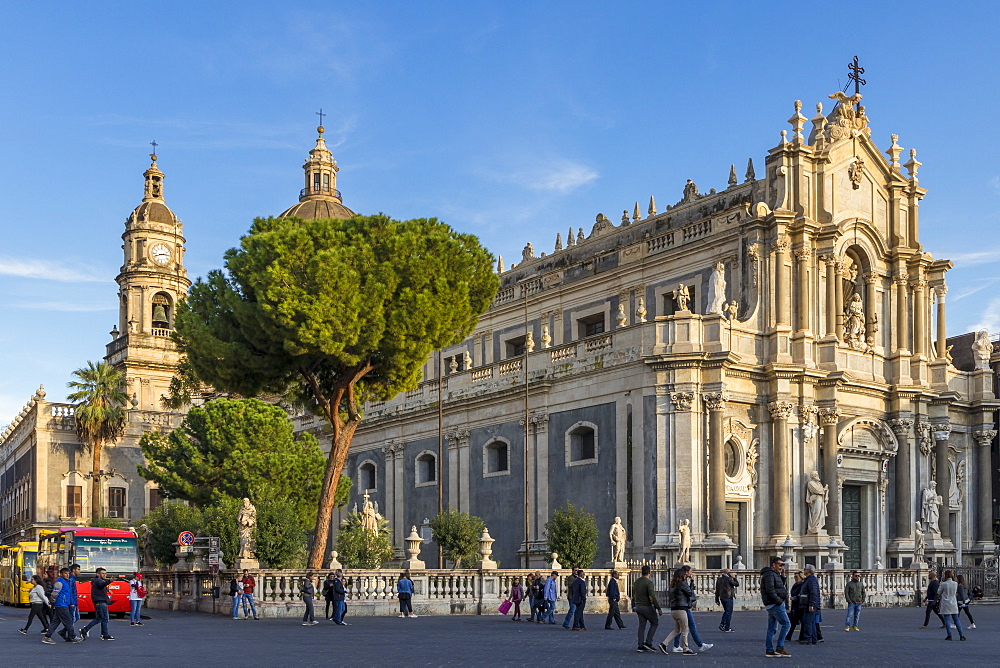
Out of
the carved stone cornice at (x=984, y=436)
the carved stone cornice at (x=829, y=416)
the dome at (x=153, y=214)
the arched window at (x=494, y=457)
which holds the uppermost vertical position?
the dome at (x=153, y=214)

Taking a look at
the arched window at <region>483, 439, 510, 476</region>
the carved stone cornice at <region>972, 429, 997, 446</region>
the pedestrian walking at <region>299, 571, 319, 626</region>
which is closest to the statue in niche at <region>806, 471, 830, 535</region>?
the carved stone cornice at <region>972, 429, 997, 446</region>

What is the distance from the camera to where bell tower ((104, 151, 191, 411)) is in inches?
2943

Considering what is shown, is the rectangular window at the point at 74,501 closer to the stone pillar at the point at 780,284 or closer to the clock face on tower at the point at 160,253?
the clock face on tower at the point at 160,253

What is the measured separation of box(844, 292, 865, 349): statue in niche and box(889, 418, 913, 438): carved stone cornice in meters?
3.00

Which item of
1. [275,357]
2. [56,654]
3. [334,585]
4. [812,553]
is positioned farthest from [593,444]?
[56,654]

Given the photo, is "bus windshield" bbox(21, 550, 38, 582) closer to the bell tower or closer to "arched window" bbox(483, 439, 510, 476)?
"arched window" bbox(483, 439, 510, 476)

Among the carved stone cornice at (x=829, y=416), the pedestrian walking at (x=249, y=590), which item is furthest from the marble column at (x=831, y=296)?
the pedestrian walking at (x=249, y=590)

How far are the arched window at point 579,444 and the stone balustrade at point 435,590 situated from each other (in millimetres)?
7372

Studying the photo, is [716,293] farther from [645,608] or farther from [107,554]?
[645,608]

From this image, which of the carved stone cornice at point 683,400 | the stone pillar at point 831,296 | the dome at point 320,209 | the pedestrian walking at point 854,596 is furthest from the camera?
the dome at point 320,209

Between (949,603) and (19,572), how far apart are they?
3096 centimetres

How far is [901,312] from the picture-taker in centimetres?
4581

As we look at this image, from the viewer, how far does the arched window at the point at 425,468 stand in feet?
166

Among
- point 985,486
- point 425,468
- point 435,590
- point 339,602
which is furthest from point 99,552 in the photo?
point 985,486
